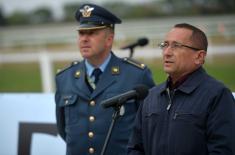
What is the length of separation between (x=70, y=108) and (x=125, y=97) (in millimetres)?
862

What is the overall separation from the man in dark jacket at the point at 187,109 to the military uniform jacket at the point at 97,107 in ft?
2.07

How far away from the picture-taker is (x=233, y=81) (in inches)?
425

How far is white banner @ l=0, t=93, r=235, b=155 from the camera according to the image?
536 centimetres

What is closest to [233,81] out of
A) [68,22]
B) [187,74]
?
[187,74]

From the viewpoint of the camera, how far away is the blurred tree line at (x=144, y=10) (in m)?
17.7

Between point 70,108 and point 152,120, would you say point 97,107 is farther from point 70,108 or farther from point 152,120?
point 152,120

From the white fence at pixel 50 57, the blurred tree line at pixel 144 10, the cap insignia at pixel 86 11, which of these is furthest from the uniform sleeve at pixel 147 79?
the blurred tree line at pixel 144 10

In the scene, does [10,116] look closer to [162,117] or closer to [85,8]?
[85,8]

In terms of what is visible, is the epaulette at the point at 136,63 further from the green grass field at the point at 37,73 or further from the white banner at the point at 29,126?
the green grass field at the point at 37,73

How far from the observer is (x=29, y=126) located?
5.54 meters

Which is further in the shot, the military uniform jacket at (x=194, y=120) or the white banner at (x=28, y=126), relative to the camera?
the white banner at (x=28, y=126)

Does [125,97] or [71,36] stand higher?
[125,97]

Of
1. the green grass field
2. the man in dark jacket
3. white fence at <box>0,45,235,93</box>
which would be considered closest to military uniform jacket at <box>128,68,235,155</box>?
the man in dark jacket

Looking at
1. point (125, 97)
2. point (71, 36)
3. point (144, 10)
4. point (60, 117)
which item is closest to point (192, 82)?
point (125, 97)
